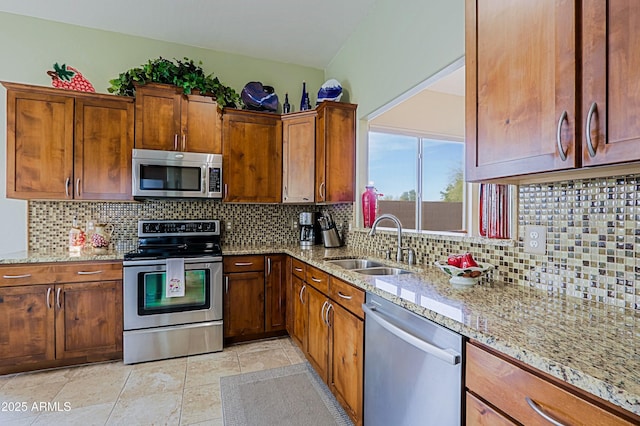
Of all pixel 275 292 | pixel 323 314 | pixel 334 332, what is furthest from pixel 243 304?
pixel 334 332

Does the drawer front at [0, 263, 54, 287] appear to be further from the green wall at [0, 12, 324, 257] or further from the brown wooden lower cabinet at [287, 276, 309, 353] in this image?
the brown wooden lower cabinet at [287, 276, 309, 353]

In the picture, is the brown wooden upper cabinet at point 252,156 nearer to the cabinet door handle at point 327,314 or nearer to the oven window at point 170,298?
the oven window at point 170,298

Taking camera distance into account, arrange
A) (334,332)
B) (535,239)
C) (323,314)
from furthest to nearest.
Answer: (323,314)
(334,332)
(535,239)

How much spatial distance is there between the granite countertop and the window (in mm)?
2497

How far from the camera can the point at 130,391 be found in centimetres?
212

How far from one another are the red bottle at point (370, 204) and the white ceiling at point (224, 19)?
1.59 meters

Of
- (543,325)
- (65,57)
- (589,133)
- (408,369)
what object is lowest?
(408,369)

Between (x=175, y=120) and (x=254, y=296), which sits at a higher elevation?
(x=175, y=120)

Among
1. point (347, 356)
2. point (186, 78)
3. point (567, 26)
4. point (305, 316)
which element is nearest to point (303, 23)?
point (186, 78)

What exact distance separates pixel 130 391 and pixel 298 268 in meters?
1.46

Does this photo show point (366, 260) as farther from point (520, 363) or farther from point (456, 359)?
point (520, 363)

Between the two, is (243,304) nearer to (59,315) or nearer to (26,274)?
(59,315)

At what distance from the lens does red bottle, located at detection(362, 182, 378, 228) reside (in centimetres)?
280

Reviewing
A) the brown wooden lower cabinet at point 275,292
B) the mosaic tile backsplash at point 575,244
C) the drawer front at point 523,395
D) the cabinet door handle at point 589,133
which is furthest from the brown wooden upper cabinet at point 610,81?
the brown wooden lower cabinet at point 275,292
